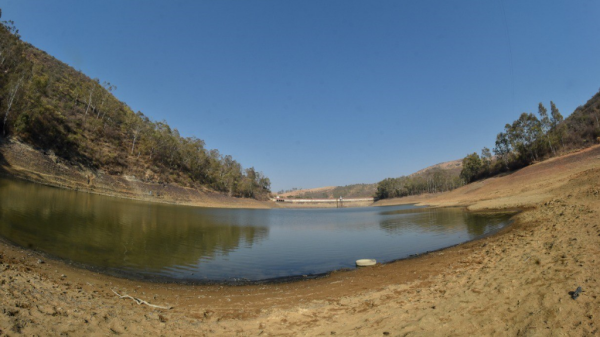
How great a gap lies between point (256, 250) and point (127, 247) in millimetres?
7814

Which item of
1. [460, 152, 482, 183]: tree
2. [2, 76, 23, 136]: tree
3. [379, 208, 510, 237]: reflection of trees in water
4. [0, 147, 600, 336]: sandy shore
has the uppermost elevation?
[2, 76, 23, 136]: tree

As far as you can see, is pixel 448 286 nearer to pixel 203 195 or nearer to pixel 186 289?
pixel 186 289

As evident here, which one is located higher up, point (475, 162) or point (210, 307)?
point (475, 162)

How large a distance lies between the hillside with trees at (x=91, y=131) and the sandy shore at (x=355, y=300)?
4783cm

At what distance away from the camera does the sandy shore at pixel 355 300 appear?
4.75 meters

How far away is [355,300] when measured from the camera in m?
8.07

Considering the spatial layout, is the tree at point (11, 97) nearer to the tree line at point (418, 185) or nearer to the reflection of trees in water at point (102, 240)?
the reflection of trees in water at point (102, 240)

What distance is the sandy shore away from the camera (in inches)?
187

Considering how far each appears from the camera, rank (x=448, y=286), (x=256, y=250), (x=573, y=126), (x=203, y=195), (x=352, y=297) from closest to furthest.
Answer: (x=448, y=286), (x=352, y=297), (x=256, y=250), (x=573, y=126), (x=203, y=195)

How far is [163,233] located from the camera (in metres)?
21.0

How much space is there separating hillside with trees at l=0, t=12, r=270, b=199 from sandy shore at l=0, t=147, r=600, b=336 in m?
47.8

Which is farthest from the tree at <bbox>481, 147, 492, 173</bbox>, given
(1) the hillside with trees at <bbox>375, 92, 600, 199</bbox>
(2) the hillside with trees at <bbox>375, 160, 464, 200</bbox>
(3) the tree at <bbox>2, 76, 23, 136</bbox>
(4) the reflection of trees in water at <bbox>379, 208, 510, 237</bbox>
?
(3) the tree at <bbox>2, 76, 23, 136</bbox>

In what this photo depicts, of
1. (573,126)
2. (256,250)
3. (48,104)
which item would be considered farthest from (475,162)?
(48,104)

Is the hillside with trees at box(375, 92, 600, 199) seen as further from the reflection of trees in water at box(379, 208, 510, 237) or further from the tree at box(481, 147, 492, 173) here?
the reflection of trees in water at box(379, 208, 510, 237)
